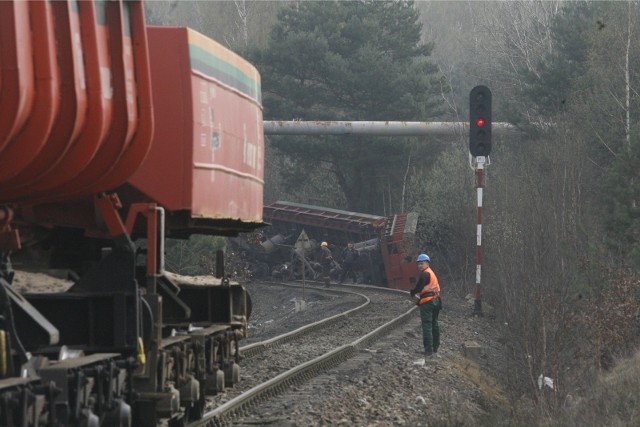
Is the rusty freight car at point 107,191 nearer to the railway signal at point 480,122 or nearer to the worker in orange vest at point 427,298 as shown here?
the worker in orange vest at point 427,298

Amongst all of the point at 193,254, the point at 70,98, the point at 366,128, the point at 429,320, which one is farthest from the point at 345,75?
the point at 70,98

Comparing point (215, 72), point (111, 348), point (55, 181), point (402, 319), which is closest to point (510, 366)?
point (402, 319)

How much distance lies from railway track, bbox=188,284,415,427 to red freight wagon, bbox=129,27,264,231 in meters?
2.42

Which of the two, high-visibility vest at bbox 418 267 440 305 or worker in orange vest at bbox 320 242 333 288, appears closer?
high-visibility vest at bbox 418 267 440 305

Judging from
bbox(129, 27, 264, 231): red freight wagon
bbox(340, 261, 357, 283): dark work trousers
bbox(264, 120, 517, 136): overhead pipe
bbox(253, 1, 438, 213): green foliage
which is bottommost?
bbox(340, 261, 357, 283): dark work trousers

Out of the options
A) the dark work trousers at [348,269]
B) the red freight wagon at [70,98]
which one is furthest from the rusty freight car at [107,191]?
the dark work trousers at [348,269]

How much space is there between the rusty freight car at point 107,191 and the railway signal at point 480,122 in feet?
49.7

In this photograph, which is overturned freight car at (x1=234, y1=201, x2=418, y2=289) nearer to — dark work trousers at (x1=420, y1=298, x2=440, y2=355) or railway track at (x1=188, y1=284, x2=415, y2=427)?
railway track at (x1=188, y1=284, x2=415, y2=427)

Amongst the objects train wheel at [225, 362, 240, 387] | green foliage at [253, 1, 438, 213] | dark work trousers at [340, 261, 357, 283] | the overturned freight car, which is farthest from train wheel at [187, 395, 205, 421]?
green foliage at [253, 1, 438, 213]

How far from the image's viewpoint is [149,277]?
26.3ft

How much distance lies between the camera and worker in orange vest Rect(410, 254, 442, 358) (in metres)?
17.8

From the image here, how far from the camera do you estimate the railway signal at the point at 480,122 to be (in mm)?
25312

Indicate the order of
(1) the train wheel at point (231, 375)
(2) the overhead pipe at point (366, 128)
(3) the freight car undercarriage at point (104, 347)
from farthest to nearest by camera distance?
(2) the overhead pipe at point (366, 128) < (1) the train wheel at point (231, 375) < (3) the freight car undercarriage at point (104, 347)

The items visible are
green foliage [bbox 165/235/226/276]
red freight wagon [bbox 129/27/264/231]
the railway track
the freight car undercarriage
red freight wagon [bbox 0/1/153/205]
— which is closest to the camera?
red freight wagon [bbox 0/1/153/205]
